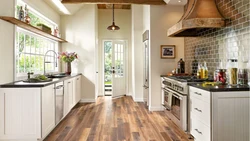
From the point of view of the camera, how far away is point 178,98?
138 inches

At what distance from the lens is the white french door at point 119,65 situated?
746 centimetres

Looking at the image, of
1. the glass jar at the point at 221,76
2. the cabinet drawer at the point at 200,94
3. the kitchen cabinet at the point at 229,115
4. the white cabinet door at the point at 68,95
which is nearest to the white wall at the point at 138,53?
the white cabinet door at the point at 68,95

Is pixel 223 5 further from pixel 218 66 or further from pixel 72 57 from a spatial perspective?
pixel 72 57

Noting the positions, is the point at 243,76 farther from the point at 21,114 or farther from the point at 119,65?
the point at 119,65

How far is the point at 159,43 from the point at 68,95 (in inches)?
105

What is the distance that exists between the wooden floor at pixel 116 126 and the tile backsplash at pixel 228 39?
1415 millimetres

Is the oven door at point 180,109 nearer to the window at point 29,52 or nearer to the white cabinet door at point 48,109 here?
the white cabinet door at point 48,109

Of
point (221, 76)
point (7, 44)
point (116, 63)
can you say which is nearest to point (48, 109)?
point (7, 44)

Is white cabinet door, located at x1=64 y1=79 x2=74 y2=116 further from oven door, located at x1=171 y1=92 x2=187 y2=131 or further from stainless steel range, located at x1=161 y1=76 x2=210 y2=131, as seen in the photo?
oven door, located at x1=171 y1=92 x2=187 y2=131

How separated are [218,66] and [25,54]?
3.69 meters

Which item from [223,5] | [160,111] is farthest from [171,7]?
[160,111]

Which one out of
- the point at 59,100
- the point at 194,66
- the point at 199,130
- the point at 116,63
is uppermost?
the point at 116,63

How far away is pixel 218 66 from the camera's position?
3.33 metres

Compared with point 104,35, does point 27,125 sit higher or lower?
lower
